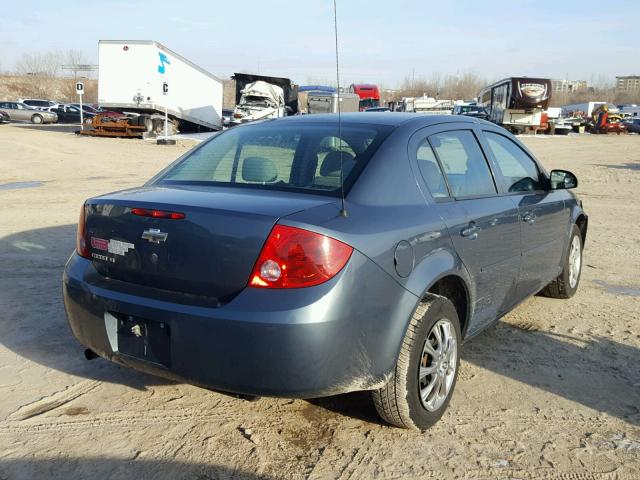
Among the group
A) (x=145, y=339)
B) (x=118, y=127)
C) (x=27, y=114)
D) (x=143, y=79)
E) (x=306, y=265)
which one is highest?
(x=143, y=79)

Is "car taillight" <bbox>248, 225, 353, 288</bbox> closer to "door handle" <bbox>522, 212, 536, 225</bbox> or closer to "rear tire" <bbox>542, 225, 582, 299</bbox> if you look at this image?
"door handle" <bbox>522, 212, 536, 225</bbox>

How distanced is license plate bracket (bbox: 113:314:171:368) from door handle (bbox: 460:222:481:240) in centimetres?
169

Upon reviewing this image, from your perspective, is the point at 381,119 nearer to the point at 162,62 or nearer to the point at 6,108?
the point at 162,62

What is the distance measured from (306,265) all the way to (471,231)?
1289 mm

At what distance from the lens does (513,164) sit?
4.46m

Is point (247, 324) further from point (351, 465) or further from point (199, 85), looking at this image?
point (199, 85)

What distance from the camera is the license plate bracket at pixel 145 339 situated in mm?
2752

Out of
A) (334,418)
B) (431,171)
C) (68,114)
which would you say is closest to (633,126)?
(68,114)

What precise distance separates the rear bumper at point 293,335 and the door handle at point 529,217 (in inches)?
66.5

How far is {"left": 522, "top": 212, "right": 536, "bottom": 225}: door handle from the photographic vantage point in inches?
164

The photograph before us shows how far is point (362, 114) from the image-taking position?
391 cm

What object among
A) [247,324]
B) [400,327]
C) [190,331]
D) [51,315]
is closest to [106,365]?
[51,315]

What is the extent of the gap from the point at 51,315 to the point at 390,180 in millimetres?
3012

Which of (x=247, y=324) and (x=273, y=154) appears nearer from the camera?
(x=247, y=324)
